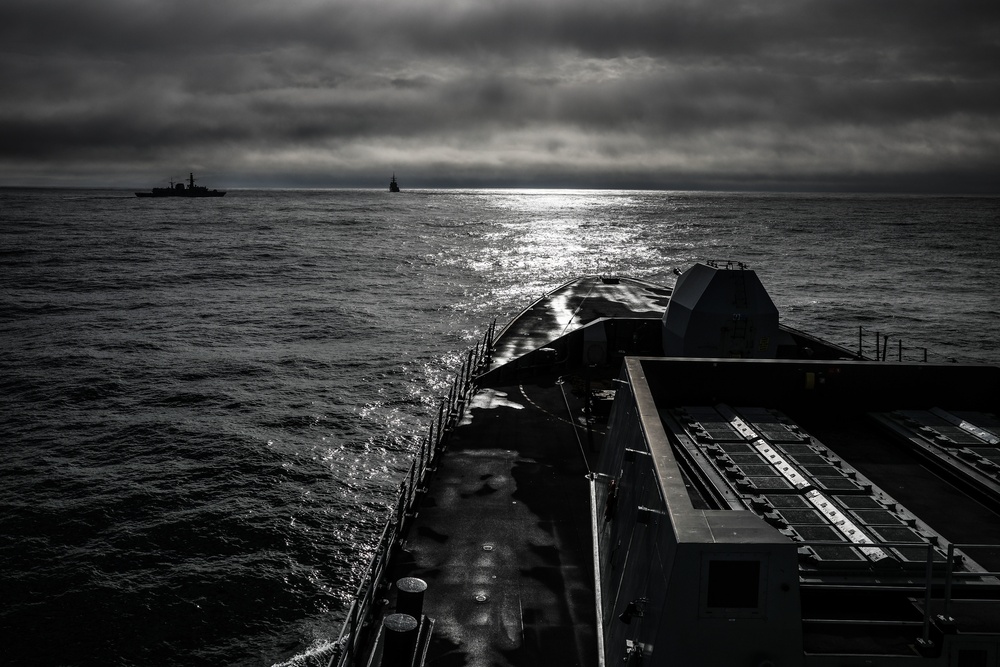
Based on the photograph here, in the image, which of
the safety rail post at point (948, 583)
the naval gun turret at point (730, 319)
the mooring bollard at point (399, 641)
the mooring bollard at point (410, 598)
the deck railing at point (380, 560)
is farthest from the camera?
the naval gun turret at point (730, 319)

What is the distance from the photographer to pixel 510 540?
16.9 m

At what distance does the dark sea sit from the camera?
66.6 feet

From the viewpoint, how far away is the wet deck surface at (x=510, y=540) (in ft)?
43.5

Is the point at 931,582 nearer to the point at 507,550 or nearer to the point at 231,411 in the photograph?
the point at 507,550

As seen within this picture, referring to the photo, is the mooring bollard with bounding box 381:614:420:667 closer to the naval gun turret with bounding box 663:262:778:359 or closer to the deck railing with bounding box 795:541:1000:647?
the deck railing with bounding box 795:541:1000:647

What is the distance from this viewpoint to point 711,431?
12914mm

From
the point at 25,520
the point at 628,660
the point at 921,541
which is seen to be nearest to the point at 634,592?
the point at 628,660

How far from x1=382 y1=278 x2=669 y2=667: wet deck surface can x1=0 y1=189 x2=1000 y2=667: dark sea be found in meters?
5.30

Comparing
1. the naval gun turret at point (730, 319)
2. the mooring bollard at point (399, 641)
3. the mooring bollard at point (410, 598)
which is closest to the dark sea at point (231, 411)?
the mooring bollard at point (410, 598)

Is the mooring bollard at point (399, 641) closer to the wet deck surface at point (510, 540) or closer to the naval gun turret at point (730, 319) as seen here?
the wet deck surface at point (510, 540)

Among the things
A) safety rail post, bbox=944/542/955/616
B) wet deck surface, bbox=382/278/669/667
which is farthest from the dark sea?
safety rail post, bbox=944/542/955/616

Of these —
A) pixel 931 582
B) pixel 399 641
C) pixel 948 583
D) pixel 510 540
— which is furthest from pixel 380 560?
pixel 948 583

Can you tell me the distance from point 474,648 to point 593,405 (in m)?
13.8

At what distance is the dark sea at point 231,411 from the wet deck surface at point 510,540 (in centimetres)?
530
